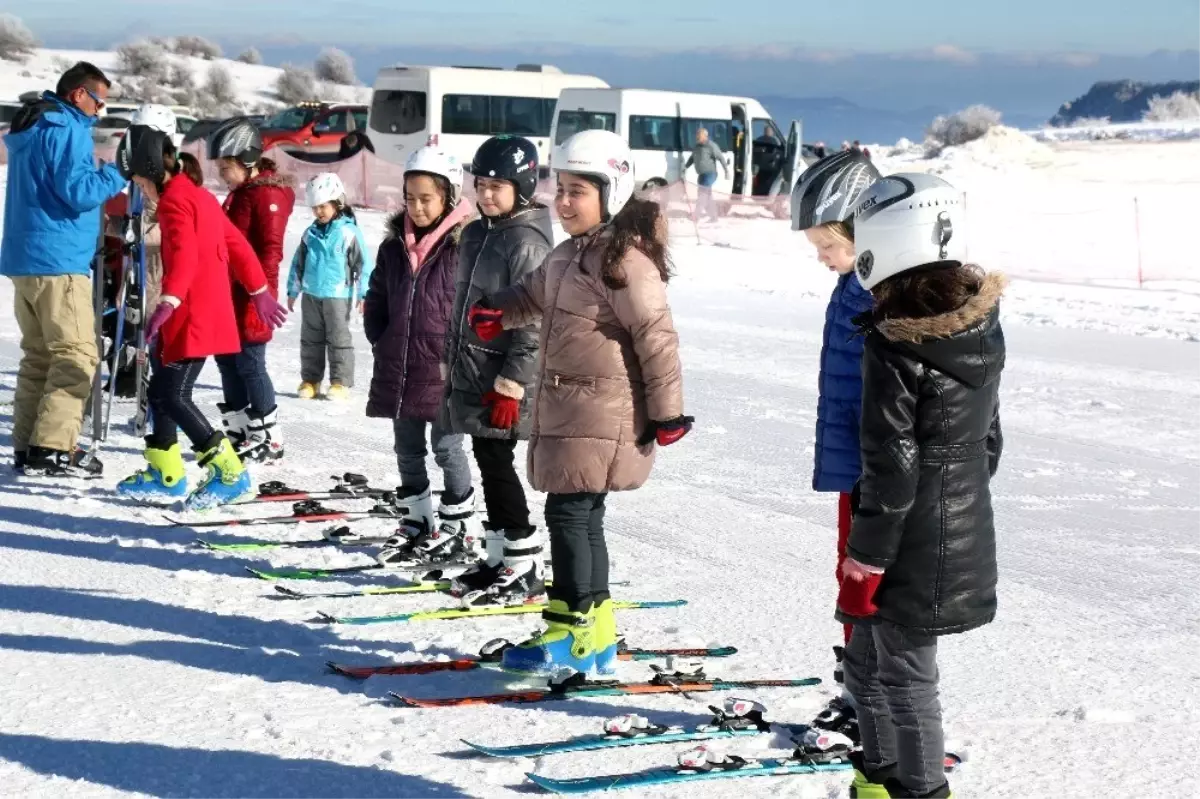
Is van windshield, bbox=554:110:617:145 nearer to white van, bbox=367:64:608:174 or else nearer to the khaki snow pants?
white van, bbox=367:64:608:174

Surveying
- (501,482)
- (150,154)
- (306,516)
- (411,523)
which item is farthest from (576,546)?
(150,154)

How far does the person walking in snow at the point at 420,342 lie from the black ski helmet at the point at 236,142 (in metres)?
2.10

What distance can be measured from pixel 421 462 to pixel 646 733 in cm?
229

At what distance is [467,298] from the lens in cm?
565

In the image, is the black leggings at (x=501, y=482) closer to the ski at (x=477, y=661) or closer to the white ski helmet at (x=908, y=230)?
the ski at (x=477, y=661)

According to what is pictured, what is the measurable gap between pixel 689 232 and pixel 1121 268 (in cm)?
632

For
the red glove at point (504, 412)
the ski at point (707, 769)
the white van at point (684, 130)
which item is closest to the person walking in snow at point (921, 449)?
the ski at point (707, 769)

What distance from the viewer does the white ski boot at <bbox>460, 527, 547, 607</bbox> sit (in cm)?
571

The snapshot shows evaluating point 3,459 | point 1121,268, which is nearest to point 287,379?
point 3,459

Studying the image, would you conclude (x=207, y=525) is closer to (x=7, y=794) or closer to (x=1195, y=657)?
(x=7, y=794)

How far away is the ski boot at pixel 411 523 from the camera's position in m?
6.36

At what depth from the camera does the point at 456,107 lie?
29.1 metres

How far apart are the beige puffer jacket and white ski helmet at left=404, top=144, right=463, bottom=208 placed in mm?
1417

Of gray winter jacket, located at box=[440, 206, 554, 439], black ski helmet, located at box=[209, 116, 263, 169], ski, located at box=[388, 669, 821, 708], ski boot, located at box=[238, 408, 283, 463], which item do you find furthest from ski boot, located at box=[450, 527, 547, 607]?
black ski helmet, located at box=[209, 116, 263, 169]
